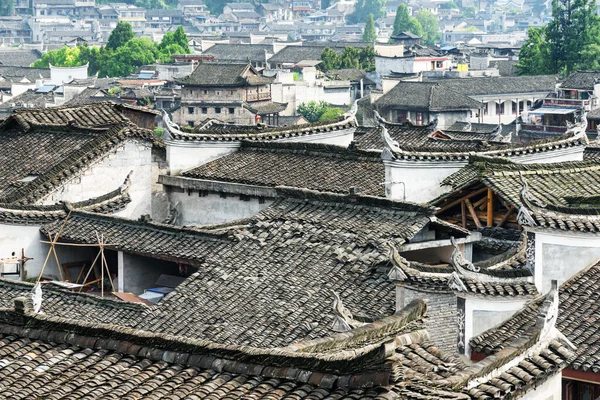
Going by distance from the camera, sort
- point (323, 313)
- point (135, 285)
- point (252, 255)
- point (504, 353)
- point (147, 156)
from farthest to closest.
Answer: point (147, 156)
point (135, 285)
point (252, 255)
point (323, 313)
point (504, 353)

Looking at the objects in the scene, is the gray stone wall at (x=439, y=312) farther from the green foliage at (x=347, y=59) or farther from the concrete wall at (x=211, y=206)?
the green foliage at (x=347, y=59)

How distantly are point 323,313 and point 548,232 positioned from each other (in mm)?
3889

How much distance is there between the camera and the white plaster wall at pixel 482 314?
18.6 meters

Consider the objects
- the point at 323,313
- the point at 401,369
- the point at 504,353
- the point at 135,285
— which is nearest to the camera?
the point at 401,369

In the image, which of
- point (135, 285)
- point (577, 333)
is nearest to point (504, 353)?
point (577, 333)

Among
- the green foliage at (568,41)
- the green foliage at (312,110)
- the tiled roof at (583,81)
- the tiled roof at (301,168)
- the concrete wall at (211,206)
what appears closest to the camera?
the tiled roof at (301,168)

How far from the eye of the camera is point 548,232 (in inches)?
776

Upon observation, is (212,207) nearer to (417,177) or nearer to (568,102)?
(417,177)

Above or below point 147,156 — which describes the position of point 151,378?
above

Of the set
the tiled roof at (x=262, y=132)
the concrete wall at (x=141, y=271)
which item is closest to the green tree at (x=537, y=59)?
the tiled roof at (x=262, y=132)

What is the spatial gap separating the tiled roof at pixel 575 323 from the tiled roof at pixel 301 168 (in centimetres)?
888

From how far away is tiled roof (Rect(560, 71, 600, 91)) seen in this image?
9069 centimetres

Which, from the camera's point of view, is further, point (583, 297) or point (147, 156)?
point (147, 156)

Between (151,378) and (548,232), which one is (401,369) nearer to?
(151,378)
